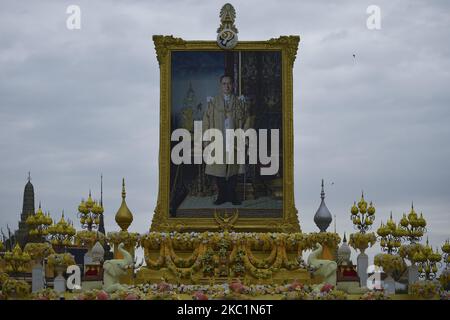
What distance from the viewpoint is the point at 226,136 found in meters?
35.5

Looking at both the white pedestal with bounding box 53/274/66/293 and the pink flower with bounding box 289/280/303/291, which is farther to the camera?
the white pedestal with bounding box 53/274/66/293

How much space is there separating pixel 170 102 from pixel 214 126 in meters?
1.55

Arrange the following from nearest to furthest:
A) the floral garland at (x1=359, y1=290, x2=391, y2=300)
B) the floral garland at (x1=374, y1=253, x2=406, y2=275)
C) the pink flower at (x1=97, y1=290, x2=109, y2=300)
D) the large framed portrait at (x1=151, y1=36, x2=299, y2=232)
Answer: the pink flower at (x1=97, y1=290, x2=109, y2=300)
the floral garland at (x1=359, y1=290, x2=391, y2=300)
the floral garland at (x1=374, y1=253, x2=406, y2=275)
the large framed portrait at (x1=151, y1=36, x2=299, y2=232)

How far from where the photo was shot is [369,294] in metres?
30.0

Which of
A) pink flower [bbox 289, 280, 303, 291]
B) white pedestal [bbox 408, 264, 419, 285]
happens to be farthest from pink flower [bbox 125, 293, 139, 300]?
white pedestal [bbox 408, 264, 419, 285]

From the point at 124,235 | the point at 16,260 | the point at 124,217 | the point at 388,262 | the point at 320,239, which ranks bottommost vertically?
the point at 16,260

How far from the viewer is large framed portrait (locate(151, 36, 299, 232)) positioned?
1384 inches

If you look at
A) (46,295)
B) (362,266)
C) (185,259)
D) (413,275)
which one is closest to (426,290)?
(413,275)

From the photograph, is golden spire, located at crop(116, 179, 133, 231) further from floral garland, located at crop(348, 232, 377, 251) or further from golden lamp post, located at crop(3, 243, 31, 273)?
golden lamp post, located at crop(3, 243, 31, 273)

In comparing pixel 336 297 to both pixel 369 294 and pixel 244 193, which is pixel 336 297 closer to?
pixel 369 294

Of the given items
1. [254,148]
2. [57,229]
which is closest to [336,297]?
[254,148]

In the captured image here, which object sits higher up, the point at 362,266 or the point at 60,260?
the point at 60,260

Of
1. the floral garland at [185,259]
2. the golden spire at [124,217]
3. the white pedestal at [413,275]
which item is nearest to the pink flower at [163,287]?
the floral garland at [185,259]

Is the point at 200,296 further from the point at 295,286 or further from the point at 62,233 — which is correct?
the point at 62,233
